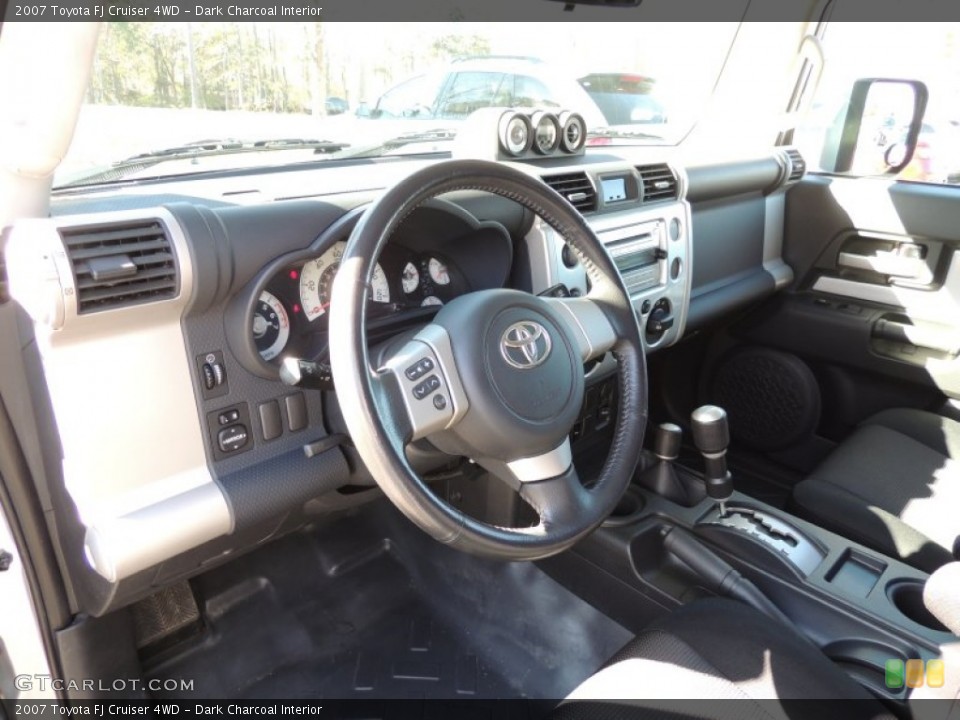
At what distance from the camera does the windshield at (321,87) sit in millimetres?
1422

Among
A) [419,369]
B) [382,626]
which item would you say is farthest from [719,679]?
[382,626]

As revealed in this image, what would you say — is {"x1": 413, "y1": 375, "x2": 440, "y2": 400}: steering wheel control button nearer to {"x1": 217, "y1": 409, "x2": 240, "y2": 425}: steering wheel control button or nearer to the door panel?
{"x1": 217, "y1": 409, "x2": 240, "y2": 425}: steering wheel control button

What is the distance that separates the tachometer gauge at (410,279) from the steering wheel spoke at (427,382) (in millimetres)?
388

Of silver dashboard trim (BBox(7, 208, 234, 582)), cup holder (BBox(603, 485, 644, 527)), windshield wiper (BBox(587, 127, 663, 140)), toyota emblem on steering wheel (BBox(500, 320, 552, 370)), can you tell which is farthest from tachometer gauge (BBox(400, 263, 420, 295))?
windshield wiper (BBox(587, 127, 663, 140))

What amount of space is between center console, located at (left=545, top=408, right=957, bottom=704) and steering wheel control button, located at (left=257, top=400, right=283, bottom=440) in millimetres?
983

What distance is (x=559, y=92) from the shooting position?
2469 millimetres

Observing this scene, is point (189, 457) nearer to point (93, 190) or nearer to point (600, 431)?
point (93, 190)

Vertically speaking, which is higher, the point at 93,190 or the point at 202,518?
the point at 93,190

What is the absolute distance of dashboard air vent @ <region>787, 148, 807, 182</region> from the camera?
9.79 feet

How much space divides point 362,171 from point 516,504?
1.02m

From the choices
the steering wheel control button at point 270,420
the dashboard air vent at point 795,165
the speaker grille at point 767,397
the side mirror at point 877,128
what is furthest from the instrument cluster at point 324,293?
the side mirror at point 877,128

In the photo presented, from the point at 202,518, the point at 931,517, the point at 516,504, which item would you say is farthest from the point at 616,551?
the point at 202,518

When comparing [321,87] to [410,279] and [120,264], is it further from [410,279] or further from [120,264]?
[120,264]

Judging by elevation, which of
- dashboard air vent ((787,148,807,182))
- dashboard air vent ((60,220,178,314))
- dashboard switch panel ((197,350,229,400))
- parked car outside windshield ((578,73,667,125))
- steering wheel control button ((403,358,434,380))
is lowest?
dashboard switch panel ((197,350,229,400))
